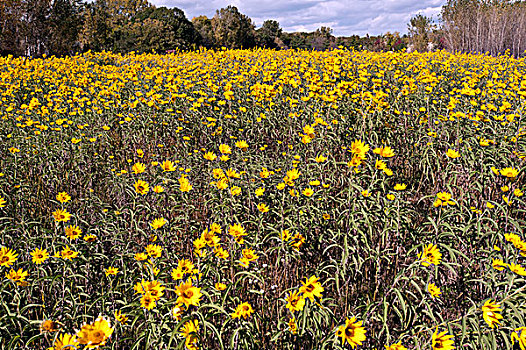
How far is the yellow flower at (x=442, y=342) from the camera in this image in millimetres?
1493

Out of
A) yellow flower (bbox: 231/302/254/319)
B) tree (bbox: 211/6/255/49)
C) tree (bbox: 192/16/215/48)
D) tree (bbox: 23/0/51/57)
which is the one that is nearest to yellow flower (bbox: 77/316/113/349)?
yellow flower (bbox: 231/302/254/319)

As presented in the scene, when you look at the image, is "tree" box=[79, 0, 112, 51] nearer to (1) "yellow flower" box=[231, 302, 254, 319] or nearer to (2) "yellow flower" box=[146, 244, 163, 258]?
(2) "yellow flower" box=[146, 244, 163, 258]

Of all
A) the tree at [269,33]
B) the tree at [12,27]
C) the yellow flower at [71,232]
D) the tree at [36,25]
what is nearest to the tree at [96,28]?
the tree at [36,25]

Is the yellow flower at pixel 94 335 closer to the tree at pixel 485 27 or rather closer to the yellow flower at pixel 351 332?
the yellow flower at pixel 351 332

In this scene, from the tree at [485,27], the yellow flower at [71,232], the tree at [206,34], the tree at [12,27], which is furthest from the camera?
the tree at [206,34]

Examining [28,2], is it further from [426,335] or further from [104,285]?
[426,335]

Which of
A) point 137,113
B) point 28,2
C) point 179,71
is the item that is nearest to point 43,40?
point 28,2

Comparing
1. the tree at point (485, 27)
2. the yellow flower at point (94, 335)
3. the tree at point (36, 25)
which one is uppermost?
the tree at point (36, 25)

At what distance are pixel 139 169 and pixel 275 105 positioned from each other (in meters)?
2.70

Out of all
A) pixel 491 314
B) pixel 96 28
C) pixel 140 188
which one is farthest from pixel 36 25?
pixel 491 314

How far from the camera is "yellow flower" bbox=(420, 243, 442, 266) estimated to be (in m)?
1.71

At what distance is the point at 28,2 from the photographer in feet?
61.9

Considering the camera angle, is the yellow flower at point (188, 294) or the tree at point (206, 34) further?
the tree at point (206, 34)

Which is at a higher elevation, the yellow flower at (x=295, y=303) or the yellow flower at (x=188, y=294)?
the yellow flower at (x=188, y=294)
